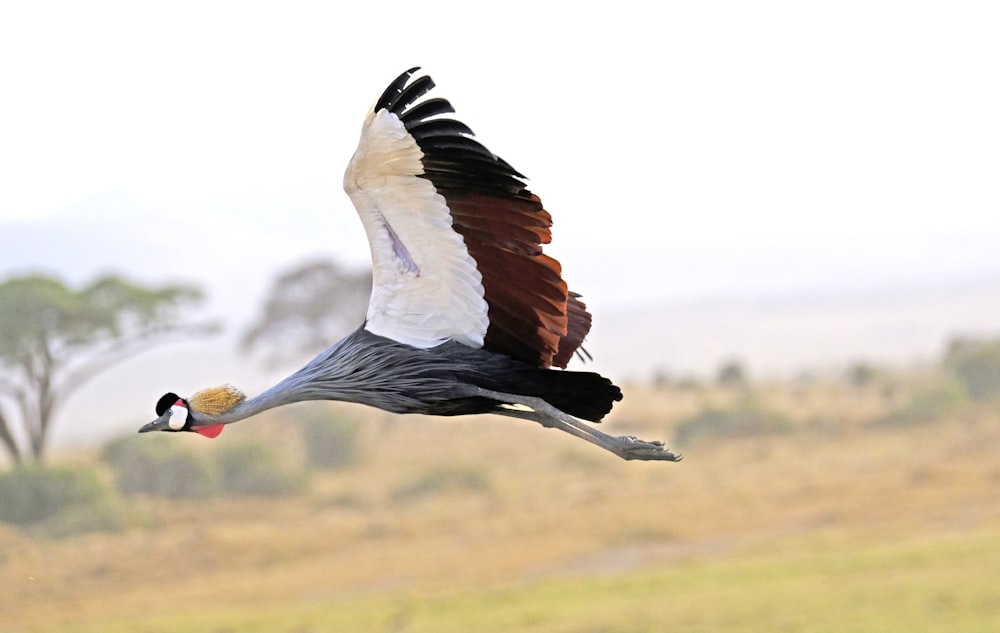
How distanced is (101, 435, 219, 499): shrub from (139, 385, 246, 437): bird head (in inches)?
1031

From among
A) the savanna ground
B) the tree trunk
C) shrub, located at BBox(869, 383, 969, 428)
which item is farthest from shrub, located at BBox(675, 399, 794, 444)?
the tree trunk

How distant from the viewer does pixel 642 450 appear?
23.1ft

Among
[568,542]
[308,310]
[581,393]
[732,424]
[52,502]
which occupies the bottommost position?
[581,393]

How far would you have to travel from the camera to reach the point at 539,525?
91.6 feet

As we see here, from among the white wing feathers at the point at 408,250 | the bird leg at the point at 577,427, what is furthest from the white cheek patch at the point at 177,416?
the bird leg at the point at 577,427

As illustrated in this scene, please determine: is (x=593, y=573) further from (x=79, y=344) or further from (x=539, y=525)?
(x=79, y=344)

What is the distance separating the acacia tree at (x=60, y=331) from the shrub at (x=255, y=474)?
2.92 m

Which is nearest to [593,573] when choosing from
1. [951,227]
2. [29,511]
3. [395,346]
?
[29,511]

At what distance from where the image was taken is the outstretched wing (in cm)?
647

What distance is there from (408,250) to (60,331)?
2601 cm

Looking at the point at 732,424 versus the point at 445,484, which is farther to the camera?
the point at 732,424

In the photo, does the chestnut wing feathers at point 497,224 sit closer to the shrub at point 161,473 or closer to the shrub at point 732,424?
the shrub at point 161,473

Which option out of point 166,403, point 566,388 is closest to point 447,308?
point 566,388

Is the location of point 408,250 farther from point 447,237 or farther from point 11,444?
point 11,444
